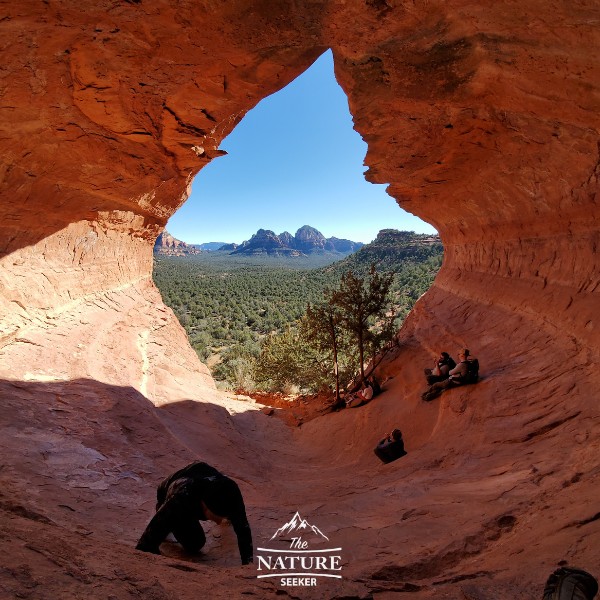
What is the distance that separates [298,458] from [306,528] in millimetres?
6161

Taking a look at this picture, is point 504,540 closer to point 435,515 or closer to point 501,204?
point 435,515

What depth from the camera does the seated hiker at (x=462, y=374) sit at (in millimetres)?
8570

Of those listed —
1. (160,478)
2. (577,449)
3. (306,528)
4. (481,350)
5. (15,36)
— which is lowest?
(306,528)

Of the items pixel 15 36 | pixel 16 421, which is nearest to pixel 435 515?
pixel 16 421

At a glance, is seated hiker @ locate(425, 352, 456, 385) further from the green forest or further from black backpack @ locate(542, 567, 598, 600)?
black backpack @ locate(542, 567, 598, 600)

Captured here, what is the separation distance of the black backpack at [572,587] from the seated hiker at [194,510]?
89.8 inches

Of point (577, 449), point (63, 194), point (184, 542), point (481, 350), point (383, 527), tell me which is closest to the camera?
A: point (184, 542)

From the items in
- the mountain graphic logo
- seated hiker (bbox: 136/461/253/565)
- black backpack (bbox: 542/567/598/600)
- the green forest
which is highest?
the green forest

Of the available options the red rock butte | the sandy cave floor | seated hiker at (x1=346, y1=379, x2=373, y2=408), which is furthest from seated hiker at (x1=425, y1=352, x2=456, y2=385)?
seated hiker at (x1=346, y1=379, x2=373, y2=408)

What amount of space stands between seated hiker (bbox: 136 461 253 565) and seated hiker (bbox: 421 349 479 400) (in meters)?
7.10

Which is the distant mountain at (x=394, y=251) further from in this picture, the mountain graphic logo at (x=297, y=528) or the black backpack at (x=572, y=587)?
the black backpack at (x=572, y=587)

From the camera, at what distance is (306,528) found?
433cm

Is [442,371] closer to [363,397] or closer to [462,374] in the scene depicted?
[462,374]

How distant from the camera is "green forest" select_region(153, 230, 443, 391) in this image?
27500mm
